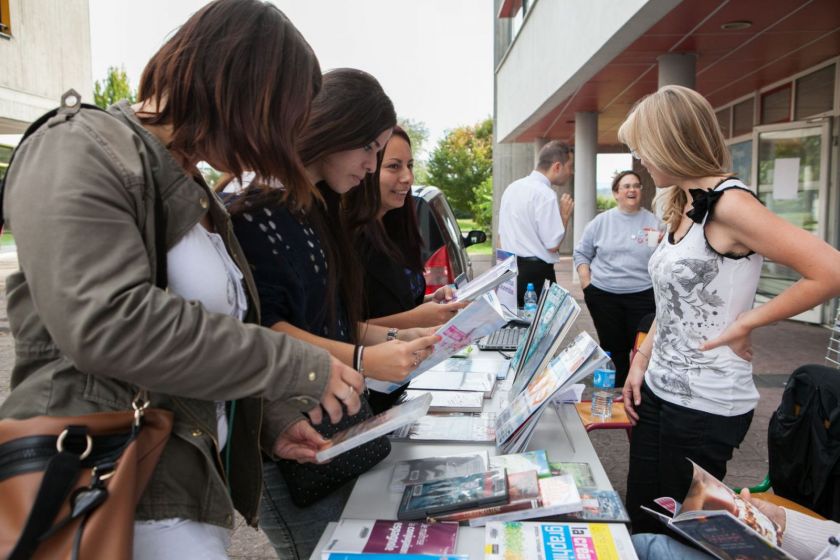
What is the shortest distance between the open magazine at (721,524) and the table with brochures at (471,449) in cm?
14

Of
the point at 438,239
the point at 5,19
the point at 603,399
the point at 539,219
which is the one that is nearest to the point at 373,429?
the point at 603,399

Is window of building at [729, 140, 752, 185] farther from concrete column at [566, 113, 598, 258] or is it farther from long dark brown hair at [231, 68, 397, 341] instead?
long dark brown hair at [231, 68, 397, 341]

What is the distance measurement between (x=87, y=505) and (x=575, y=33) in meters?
7.73

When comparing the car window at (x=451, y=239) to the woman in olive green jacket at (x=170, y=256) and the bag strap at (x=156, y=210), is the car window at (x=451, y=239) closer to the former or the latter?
the woman in olive green jacket at (x=170, y=256)

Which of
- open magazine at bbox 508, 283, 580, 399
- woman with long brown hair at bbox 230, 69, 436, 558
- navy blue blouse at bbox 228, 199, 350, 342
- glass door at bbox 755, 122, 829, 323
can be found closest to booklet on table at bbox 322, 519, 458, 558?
woman with long brown hair at bbox 230, 69, 436, 558

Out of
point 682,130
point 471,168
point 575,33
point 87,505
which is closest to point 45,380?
point 87,505

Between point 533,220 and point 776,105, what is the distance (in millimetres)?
4866

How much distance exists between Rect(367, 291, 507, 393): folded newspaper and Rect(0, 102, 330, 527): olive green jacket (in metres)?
0.44

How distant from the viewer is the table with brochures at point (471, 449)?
54.9 inches

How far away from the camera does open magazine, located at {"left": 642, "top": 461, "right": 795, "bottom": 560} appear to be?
126cm

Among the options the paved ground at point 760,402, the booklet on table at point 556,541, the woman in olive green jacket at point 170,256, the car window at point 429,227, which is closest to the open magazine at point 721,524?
the booklet on table at point 556,541

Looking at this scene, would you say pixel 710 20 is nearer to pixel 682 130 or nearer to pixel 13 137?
pixel 682 130

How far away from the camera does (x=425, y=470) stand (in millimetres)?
1674

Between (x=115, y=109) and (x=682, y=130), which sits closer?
(x=115, y=109)
